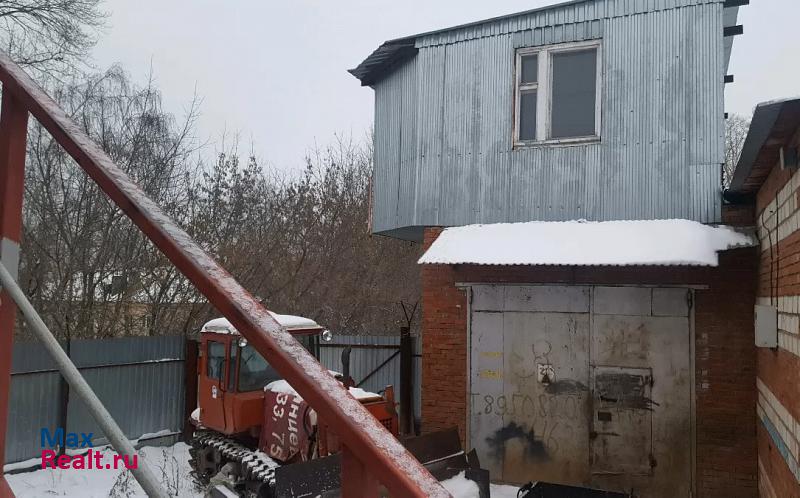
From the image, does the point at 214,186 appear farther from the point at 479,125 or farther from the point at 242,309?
the point at 242,309

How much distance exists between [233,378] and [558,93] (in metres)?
5.89

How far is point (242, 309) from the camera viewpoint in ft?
3.34

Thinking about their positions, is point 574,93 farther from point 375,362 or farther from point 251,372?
point 375,362

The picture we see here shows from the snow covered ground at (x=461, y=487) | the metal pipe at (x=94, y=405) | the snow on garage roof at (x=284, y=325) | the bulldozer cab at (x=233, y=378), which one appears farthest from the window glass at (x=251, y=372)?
the metal pipe at (x=94, y=405)

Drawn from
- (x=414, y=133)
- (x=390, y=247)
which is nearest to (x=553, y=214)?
(x=414, y=133)

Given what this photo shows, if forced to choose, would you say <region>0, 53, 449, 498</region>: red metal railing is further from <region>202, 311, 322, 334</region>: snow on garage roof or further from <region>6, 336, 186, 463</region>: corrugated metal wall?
<region>6, 336, 186, 463</region>: corrugated metal wall

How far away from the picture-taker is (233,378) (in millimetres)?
7645

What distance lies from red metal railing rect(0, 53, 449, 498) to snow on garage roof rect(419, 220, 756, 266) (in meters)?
A: 5.89

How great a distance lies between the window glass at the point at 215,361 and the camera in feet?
25.9

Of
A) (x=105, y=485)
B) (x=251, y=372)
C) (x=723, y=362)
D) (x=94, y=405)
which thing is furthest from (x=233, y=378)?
(x=94, y=405)

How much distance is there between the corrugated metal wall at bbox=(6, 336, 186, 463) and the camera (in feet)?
29.0

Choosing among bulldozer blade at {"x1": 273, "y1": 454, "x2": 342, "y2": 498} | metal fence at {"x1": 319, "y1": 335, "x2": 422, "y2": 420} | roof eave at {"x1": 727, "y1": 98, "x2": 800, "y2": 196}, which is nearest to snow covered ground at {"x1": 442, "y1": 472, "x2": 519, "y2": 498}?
bulldozer blade at {"x1": 273, "y1": 454, "x2": 342, "y2": 498}

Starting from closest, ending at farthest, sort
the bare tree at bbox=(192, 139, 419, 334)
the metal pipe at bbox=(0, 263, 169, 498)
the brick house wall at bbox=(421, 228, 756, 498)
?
the metal pipe at bbox=(0, 263, 169, 498), the brick house wall at bbox=(421, 228, 756, 498), the bare tree at bbox=(192, 139, 419, 334)

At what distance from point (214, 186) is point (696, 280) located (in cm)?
1241
